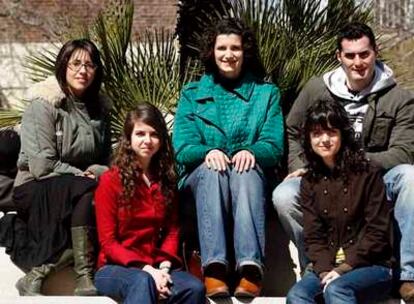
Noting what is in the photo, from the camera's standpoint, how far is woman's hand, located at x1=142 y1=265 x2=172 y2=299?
4.89 meters

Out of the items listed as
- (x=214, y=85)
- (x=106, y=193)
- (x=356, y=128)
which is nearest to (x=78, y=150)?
(x=106, y=193)

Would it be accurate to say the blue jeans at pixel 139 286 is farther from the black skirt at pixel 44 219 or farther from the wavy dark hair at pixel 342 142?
the wavy dark hair at pixel 342 142

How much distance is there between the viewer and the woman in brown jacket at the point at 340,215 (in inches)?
193

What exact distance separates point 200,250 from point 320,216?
729 millimetres

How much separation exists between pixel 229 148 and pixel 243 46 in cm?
66

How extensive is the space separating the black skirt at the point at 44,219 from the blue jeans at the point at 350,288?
138 cm

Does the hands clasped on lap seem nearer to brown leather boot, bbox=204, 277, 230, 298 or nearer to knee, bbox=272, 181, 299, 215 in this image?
knee, bbox=272, 181, 299, 215

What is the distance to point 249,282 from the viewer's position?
5125 millimetres

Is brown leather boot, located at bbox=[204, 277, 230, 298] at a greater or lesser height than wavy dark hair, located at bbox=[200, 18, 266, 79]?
lesser

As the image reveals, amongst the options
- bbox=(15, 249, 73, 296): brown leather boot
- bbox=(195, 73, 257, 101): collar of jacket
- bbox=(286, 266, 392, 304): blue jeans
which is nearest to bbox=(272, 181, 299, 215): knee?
bbox=(286, 266, 392, 304): blue jeans

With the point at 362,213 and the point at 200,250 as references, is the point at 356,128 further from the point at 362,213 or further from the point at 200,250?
the point at 200,250

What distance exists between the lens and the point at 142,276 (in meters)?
4.86

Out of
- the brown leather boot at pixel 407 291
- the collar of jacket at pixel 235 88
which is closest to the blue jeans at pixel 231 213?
the collar of jacket at pixel 235 88

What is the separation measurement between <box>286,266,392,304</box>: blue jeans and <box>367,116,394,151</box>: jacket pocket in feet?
2.86
